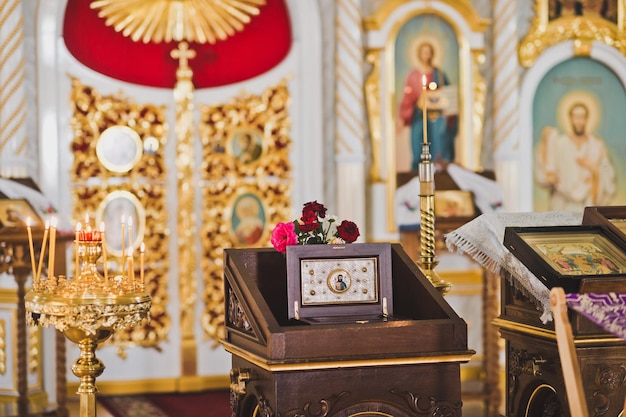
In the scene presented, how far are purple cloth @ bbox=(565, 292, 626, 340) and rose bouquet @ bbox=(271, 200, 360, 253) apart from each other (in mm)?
1071

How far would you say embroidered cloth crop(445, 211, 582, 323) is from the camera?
4.03 m

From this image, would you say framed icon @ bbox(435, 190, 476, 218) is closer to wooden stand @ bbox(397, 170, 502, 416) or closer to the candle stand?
wooden stand @ bbox(397, 170, 502, 416)

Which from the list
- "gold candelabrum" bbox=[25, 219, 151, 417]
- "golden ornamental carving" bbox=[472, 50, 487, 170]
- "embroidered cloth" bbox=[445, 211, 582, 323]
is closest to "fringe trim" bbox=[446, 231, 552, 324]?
"embroidered cloth" bbox=[445, 211, 582, 323]

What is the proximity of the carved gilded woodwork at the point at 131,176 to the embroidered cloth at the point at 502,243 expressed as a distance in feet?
12.8

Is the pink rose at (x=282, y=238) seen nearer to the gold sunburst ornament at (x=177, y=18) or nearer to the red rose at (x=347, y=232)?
the red rose at (x=347, y=232)

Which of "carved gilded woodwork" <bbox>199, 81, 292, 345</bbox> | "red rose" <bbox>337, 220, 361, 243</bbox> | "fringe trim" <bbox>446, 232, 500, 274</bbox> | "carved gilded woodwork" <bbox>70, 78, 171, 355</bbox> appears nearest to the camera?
"red rose" <bbox>337, 220, 361, 243</bbox>

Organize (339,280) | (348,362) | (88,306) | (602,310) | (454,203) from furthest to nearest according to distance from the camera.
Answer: (454,203) < (88,306) < (339,280) < (348,362) < (602,310)

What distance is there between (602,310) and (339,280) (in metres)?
1.01

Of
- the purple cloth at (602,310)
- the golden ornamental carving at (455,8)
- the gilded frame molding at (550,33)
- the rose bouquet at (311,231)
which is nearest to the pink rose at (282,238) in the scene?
the rose bouquet at (311,231)

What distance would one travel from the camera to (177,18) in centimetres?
798

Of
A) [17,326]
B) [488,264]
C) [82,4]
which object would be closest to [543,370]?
[488,264]

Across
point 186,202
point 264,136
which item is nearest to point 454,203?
point 264,136

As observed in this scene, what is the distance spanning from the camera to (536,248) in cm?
407

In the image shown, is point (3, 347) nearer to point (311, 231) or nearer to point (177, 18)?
point (177, 18)
